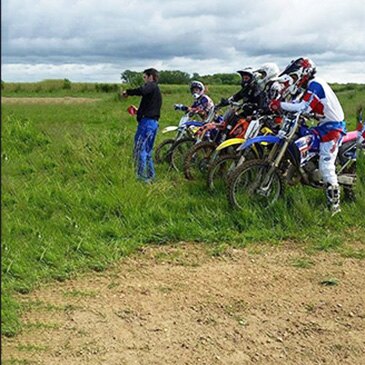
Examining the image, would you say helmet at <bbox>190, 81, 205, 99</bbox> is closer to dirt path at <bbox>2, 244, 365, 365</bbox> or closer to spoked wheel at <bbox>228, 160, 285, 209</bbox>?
spoked wheel at <bbox>228, 160, 285, 209</bbox>

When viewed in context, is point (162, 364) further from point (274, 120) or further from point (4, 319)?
point (274, 120)

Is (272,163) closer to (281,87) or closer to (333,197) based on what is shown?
(333,197)

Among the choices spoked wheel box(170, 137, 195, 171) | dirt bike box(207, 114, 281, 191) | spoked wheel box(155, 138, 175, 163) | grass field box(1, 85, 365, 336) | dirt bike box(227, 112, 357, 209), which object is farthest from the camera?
spoked wheel box(155, 138, 175, 163)

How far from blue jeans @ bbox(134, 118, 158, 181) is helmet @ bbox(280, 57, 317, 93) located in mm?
2251

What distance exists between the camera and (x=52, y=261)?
4551 millimetres

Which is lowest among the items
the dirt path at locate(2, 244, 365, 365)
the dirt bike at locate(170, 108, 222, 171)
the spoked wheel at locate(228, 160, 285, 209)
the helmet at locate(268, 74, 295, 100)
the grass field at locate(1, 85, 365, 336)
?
the dirt path at locate(2, 244, 365, 365)

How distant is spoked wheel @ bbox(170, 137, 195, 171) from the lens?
26.9ft

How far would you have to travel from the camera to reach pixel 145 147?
25.5ft

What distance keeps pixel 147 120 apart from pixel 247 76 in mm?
1570

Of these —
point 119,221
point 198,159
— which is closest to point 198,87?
point 198,159

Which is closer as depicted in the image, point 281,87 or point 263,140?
point 263,140

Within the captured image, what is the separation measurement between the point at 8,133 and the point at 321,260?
23.3 feet

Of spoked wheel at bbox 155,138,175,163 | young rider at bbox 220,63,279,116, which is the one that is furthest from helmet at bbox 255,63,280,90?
spoked wheel at bbox 155,138,175,163

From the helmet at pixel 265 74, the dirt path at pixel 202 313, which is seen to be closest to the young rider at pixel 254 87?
the helmet at pixel 265 74
